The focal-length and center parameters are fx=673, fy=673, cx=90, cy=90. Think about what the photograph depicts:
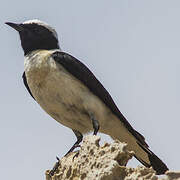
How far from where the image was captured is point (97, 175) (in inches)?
242

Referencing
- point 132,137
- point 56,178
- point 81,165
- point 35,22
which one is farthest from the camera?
point 35,22

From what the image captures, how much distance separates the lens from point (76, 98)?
8.99m

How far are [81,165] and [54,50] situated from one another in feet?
11.3

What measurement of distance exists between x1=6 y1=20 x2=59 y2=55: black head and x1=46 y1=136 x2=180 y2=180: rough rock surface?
10.7ft

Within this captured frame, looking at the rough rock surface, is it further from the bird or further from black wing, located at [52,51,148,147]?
black wing, located at [52,51,148,147]

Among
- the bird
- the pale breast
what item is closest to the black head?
the bird

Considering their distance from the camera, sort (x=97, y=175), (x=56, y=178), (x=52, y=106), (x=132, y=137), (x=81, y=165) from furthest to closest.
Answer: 1. (x=132, y=137)
2. (x=52, y=106)
3. (x=56, y=178)
4. (x=81, y=165)
5. (x=97, y=175)

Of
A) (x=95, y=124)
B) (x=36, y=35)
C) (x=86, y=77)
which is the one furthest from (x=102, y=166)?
(x=36, y=35)

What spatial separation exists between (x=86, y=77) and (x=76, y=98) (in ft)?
1.33

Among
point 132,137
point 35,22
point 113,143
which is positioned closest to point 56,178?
point 113,143

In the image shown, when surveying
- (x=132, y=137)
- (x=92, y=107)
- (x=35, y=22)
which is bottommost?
(x=132, y=137)

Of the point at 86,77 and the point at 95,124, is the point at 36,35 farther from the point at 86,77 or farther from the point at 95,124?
the point at 95,124

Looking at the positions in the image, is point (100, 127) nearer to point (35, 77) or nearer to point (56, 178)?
point (35, 77)

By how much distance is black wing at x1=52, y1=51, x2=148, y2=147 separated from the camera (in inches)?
362
